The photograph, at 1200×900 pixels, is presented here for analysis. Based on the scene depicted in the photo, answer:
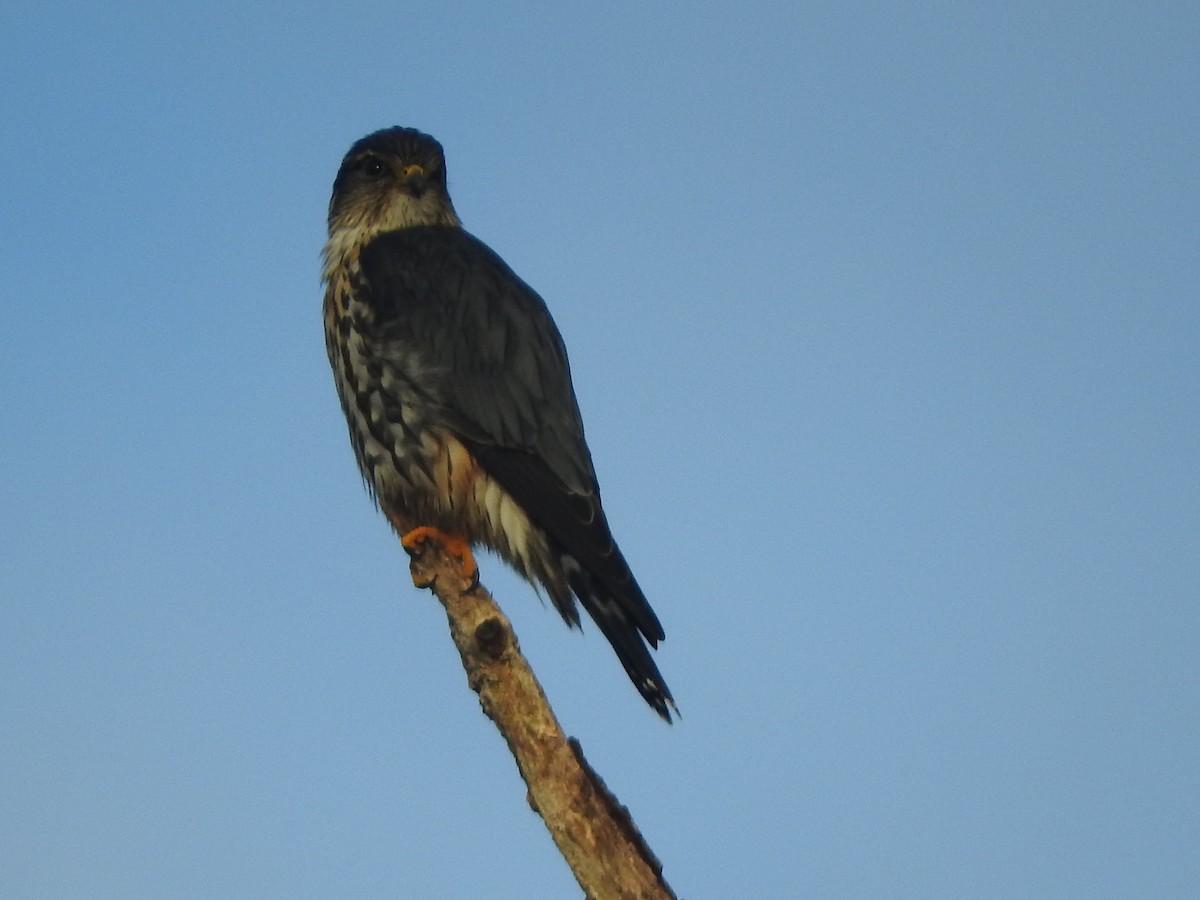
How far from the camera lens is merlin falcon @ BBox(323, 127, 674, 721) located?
12.6 ft

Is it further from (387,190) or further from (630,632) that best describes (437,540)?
(387,190)

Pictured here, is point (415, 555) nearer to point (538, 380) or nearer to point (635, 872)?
point (538, 380)

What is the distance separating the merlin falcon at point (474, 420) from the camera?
3850 millimetres

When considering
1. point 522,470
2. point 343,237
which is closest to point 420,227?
point 343,237

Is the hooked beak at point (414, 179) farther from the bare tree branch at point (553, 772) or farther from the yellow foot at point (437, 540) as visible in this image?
the bare tree branch at point (553, 772)

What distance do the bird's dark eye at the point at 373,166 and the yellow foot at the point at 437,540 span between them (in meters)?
1.52

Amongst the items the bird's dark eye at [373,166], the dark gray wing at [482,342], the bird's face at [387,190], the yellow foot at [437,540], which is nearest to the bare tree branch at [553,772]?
the yellow foot at [437,540]

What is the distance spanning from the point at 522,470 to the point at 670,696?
0.84 metres

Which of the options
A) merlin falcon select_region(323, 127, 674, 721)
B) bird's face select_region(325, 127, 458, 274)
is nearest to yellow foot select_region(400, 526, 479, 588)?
merlin falcon select_region(323, 127, 674, 721)

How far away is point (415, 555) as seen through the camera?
3893mm

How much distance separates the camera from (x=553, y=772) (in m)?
2.97

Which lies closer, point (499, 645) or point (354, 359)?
point (499, 645)

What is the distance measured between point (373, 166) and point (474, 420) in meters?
1.36

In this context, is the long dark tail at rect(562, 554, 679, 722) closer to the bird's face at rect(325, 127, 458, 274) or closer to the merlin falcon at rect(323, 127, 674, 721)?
the merlin falcon at rect(323, 127, 674, 721)
